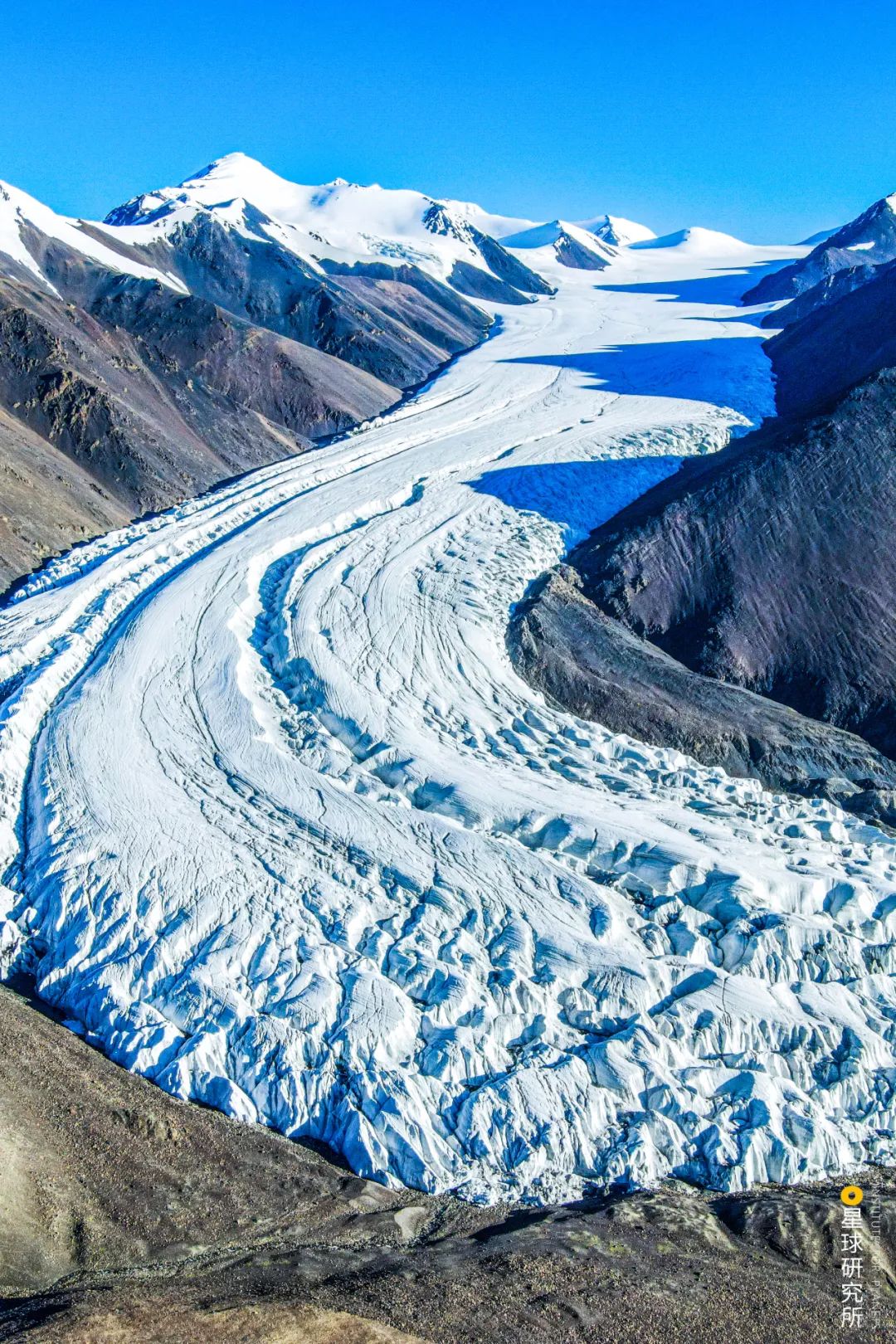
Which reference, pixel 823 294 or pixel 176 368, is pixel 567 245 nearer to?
pixel 823 294

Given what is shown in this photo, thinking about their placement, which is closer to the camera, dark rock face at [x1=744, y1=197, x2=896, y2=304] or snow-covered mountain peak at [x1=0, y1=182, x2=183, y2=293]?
snow-covered mountain peak at [x1=0, y1=182, x2=183, y2=293]

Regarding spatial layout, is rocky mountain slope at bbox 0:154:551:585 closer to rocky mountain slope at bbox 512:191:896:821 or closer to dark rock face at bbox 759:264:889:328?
rocky mountain slope at bbox 512:191:896:821

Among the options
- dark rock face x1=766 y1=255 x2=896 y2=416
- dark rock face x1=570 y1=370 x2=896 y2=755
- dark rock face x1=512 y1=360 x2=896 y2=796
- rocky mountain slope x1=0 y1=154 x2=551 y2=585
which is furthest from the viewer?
dark rock face x1=766 y1=255 x2=896 y2=416

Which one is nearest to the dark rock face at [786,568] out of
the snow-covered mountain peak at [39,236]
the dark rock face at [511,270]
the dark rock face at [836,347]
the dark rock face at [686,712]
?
the dark rock face at [686,712]

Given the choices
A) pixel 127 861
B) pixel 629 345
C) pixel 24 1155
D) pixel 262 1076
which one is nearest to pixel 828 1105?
pixel 262 1076

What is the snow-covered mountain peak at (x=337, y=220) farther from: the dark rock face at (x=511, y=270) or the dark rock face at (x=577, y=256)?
the dark rock face at (x=577, y=256)

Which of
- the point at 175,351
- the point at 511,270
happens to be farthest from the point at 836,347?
the point at 511,270

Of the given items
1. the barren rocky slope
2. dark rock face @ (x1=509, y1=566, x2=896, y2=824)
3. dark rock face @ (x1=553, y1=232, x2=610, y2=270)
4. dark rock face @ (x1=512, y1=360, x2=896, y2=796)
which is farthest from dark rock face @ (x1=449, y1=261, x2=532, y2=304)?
dark rock face @ (x1=509, y1=566, x2=896, y2=824)
